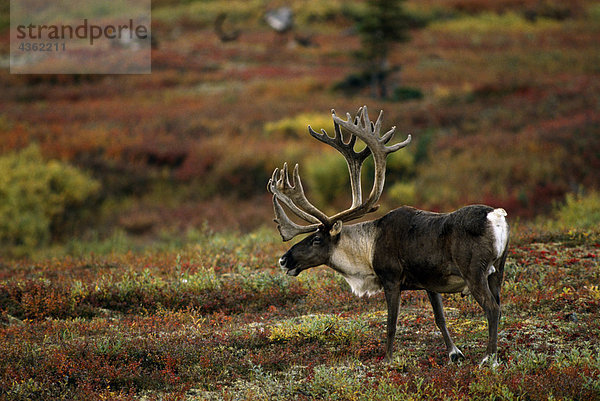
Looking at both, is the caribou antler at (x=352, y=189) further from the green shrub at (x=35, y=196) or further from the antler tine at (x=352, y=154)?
the green shrub at (x=35, y=196)

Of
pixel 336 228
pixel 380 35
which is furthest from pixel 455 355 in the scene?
pixel 380 35

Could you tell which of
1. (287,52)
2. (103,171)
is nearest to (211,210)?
(103,171)

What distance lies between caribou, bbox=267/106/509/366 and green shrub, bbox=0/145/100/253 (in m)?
12.2

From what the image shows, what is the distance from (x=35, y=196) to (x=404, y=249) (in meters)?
14.6

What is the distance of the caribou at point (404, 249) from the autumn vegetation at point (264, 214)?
0.59 m

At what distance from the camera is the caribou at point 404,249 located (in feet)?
19.7

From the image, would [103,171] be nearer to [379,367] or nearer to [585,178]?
[585,178]

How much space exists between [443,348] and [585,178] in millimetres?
13889

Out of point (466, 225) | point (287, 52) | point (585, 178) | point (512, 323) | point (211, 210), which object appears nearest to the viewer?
point (466, 225)

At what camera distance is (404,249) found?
662 cm

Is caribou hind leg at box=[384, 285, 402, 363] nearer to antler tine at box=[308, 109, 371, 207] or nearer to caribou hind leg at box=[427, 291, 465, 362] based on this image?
caribou hind leg at box=[427, 291, 465, 362]

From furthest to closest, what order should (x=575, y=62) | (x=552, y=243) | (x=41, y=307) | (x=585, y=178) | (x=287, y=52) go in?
(x=287, y=52) < (x=575, y=62) < (x=585, y=178) < (x=552, y=243) < (x=41, y=307)

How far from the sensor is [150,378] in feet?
20.6

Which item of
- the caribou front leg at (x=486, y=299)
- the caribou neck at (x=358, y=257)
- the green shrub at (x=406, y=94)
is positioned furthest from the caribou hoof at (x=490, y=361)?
the green shrub at (x=406, y=94)
